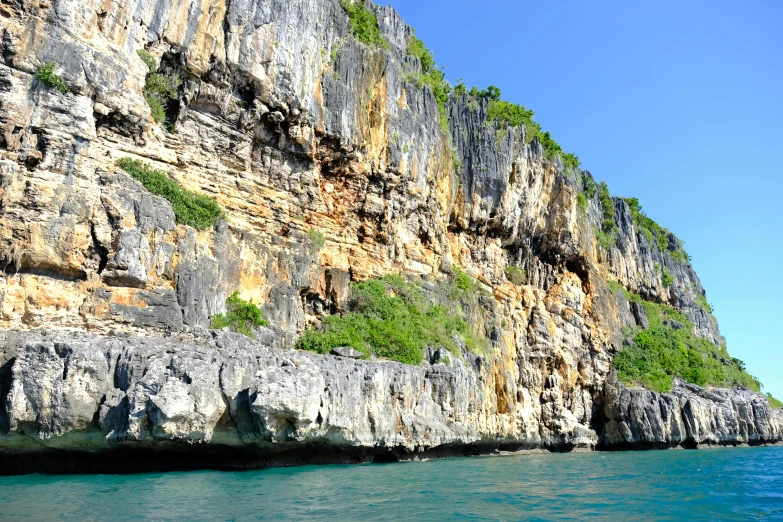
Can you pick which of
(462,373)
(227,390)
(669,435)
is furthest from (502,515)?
(669,435)

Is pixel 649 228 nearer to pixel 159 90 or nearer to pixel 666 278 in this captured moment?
pixel 666 278

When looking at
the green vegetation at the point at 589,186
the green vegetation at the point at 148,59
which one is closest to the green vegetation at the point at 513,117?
the green vegetation at the point at 589,186

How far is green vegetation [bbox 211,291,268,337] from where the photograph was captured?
2103cm

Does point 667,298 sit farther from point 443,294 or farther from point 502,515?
point 502,515

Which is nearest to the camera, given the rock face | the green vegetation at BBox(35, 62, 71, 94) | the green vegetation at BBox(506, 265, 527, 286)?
the rock face

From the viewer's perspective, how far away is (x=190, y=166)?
23797mm

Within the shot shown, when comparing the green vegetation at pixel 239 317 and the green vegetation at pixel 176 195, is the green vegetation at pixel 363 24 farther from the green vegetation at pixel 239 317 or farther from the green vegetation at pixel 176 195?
the green vegetation at pixel 239 317

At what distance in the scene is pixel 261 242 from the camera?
25.0m

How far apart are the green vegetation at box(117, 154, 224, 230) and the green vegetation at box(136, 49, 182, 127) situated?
2500 millimetres

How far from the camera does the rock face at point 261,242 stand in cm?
1673

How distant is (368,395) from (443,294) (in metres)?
12.0

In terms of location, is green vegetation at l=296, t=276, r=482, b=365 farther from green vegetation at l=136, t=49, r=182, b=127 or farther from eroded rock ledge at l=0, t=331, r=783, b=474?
green vegetation at l=136, t=49, r=182, b=127

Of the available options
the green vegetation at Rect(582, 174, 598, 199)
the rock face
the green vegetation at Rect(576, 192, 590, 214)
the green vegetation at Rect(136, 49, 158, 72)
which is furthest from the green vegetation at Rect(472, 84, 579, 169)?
the green vegetation at Rect(136, 49, 158, 72)

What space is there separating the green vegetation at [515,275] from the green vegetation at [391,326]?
1012cm
